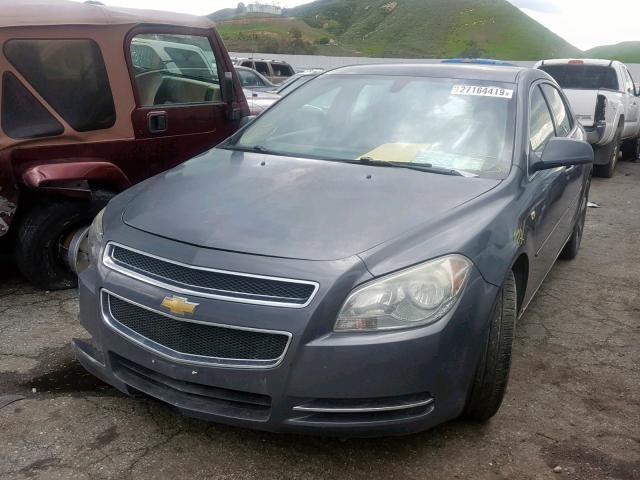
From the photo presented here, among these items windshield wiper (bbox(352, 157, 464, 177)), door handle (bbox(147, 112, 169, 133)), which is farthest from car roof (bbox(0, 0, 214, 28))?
windshield wiper (bbox(352, 157, 464, 177))

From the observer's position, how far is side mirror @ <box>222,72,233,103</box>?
555 centimetres

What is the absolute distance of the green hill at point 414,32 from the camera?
231ft

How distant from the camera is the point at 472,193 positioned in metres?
2.99

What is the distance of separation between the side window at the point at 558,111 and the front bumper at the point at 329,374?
237 centimetres

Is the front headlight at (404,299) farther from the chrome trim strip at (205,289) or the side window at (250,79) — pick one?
the side window at (250,79)

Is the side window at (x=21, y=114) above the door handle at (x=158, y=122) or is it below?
above

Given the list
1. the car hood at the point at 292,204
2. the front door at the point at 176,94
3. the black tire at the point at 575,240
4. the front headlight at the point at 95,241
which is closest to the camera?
the car hood at the point at 292,204

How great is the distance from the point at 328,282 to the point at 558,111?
3135 mm

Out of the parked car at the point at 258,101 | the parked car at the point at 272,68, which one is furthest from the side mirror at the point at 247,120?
the parked car at the point at 272,68

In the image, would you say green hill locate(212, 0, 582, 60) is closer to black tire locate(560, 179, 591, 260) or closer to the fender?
black tire locate(560, 179, 591, 260)

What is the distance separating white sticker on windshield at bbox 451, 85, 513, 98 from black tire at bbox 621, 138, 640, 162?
32.3ft

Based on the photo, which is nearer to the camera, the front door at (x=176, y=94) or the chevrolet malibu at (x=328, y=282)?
the chevrolet malibu at (x=328, y=282)

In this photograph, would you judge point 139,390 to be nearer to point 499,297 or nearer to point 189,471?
point 189,471

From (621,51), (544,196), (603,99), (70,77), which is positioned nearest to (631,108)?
(603,99)
